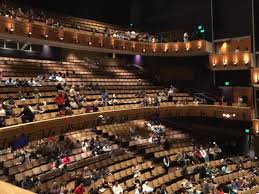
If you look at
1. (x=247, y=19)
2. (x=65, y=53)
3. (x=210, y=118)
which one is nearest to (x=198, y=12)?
(x=247, y=19)

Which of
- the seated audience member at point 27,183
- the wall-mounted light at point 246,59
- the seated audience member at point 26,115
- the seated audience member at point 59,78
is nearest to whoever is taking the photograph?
the seated audience member at point 27,183

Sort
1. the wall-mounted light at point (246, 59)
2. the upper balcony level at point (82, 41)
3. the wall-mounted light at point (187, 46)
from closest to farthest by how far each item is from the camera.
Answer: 1. the upper balcony level at point (82, 41)
2. the wall-mounted light at point (246, 59)
3. the wall-mounted light at point (187, 46)

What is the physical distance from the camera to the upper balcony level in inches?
335

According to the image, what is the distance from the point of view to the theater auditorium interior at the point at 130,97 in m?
6.31

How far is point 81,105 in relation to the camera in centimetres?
755

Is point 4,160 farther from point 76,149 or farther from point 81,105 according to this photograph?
point 81,105

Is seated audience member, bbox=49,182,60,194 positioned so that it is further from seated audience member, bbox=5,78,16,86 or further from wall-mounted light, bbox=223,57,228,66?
wall-mounted light, bbox=223,57,228,66

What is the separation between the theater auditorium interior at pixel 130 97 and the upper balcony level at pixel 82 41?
4cm

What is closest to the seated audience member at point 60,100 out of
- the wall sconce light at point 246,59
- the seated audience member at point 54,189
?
the seated audience member at point 54,189

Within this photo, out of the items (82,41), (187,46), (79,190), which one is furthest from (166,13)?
(79,190)

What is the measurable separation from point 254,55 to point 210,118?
8.54ft

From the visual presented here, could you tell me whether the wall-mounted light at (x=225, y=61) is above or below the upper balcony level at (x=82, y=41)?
below

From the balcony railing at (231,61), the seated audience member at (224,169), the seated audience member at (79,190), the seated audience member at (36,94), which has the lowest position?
the seated audience member at (224,169)

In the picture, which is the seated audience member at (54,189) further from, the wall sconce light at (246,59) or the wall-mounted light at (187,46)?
the wall-mounted light at (187,46)
